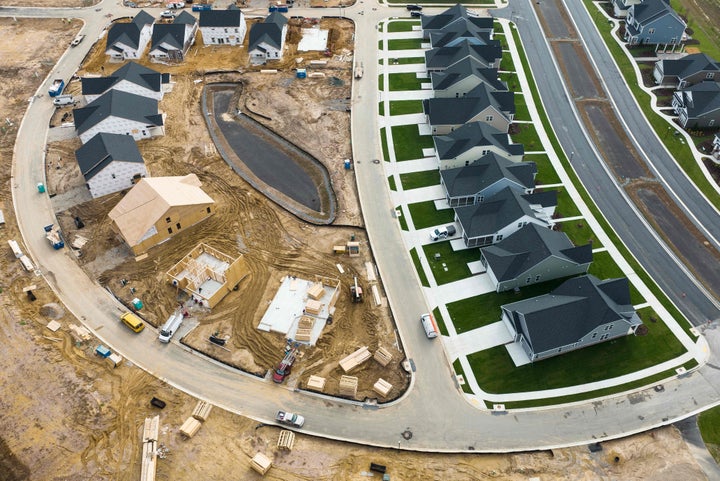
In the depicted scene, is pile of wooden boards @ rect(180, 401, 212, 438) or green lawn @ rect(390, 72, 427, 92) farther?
green lawn @ rect(390, 72, 427, 92)

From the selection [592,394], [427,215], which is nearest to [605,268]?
[592,394]

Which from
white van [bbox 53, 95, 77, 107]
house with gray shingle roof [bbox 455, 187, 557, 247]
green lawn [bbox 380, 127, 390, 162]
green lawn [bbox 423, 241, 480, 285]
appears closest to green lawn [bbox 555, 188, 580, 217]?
house with gray shingle roof [bbox 455, 187, 557, 247]

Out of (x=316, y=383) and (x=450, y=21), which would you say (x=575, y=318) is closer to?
(x=316, y=383)

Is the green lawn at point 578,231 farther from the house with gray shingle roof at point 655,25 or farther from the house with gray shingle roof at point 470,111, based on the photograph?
the house with gray shingle roof at point 655,25

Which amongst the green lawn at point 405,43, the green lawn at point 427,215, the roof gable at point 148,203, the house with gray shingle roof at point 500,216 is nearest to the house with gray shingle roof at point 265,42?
the green lawn at point 405,43

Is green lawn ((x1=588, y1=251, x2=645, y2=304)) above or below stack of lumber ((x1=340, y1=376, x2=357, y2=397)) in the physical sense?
above

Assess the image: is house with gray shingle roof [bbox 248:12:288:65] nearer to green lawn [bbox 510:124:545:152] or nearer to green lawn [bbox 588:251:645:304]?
green lawn [bbox 510:124:545:152]
